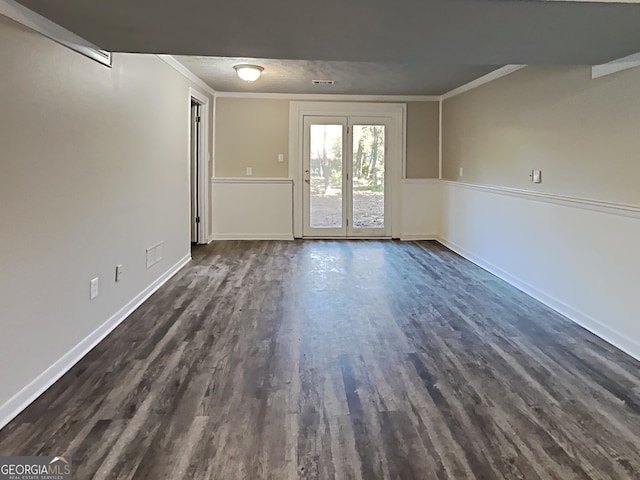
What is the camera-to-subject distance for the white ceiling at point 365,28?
2.27m

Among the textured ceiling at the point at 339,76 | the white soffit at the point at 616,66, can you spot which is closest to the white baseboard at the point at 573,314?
the white soffit at the point at 616,66

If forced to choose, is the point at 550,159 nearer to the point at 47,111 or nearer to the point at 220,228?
the point at 47,111

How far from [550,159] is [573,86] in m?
0.62

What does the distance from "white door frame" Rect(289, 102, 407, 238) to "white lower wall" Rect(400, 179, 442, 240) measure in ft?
0.33

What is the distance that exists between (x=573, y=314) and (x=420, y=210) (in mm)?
3906

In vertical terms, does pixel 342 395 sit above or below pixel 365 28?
below

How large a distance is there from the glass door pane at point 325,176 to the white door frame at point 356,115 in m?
0.17

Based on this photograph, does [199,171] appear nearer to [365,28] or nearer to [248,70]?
[248,70]

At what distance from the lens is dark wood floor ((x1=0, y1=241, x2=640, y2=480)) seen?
1939 mm

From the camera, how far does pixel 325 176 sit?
7434 millimetres

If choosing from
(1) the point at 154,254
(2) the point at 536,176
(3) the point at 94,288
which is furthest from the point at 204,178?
(2) the point at 536,176

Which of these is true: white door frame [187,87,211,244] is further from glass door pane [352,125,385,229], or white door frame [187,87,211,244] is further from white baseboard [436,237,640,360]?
white baseboard [436,237,640,360]

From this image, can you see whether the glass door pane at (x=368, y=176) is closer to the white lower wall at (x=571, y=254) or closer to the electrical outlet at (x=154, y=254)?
the white lower wall at (x=571, y=254)

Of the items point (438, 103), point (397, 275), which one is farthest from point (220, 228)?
point (438, 103)
